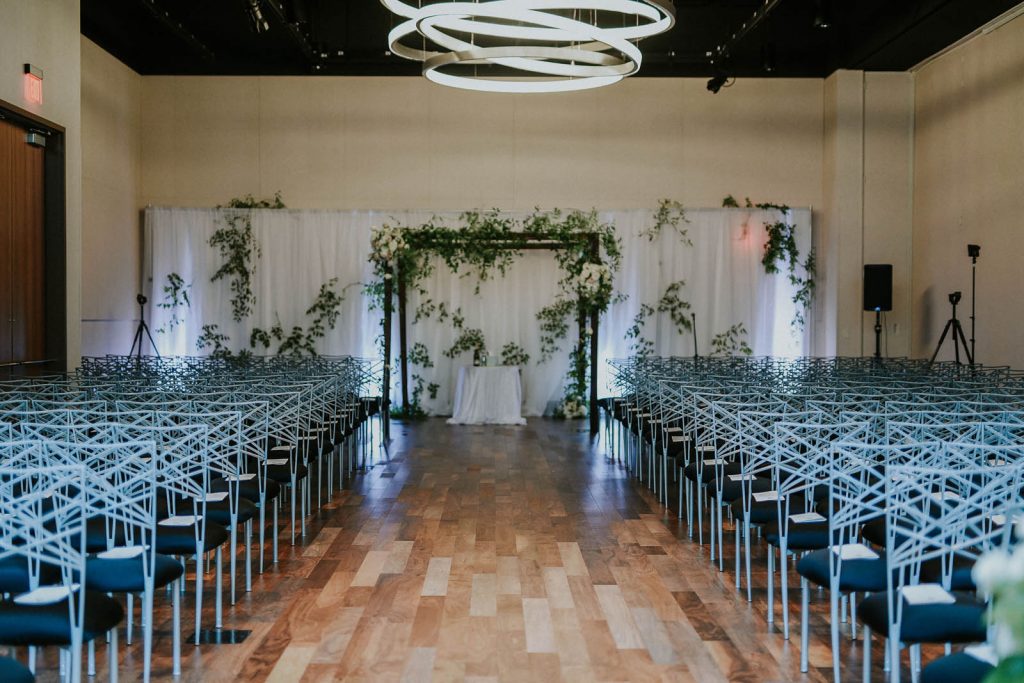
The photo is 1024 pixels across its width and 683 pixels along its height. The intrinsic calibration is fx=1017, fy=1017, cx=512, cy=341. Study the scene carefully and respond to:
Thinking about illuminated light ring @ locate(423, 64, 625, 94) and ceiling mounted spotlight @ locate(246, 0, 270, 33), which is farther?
ceiling mounted spotlight @ locate(246, 0, 270, 33)

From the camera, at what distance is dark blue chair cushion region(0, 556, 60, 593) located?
3.74m

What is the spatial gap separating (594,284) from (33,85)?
6.76 meters

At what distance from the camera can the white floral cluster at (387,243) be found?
1298cm

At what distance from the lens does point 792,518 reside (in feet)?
16.0

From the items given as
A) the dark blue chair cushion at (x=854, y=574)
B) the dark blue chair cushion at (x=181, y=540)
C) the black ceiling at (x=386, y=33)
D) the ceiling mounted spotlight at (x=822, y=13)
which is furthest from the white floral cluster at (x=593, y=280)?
the dark blue chair cushion at (x=854, y=574)

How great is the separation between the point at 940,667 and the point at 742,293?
13.0 metres

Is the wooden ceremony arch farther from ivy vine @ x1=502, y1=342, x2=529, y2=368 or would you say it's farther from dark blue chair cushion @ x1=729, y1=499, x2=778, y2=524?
dark blue chair cushion @ x1=729, y1=499, x2=778, y2=524

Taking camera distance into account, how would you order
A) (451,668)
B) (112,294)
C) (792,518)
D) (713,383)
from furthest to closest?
(112,294)
(713,383)
(792,518)
(451,668)

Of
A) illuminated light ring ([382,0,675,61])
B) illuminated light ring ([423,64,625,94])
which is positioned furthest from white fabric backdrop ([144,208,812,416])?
illuminated light ring ([382,0,675,61])

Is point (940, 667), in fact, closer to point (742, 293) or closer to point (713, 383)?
point (713, 383)

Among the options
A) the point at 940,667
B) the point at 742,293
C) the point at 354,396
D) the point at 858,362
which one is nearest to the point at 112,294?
the point at 354,396

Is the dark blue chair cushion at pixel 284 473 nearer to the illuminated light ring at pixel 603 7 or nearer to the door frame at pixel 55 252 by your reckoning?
the illuminated light ring at pixel 603 7

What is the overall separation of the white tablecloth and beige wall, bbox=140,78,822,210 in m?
3.12

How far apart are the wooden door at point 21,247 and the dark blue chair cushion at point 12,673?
7531 millimetres
